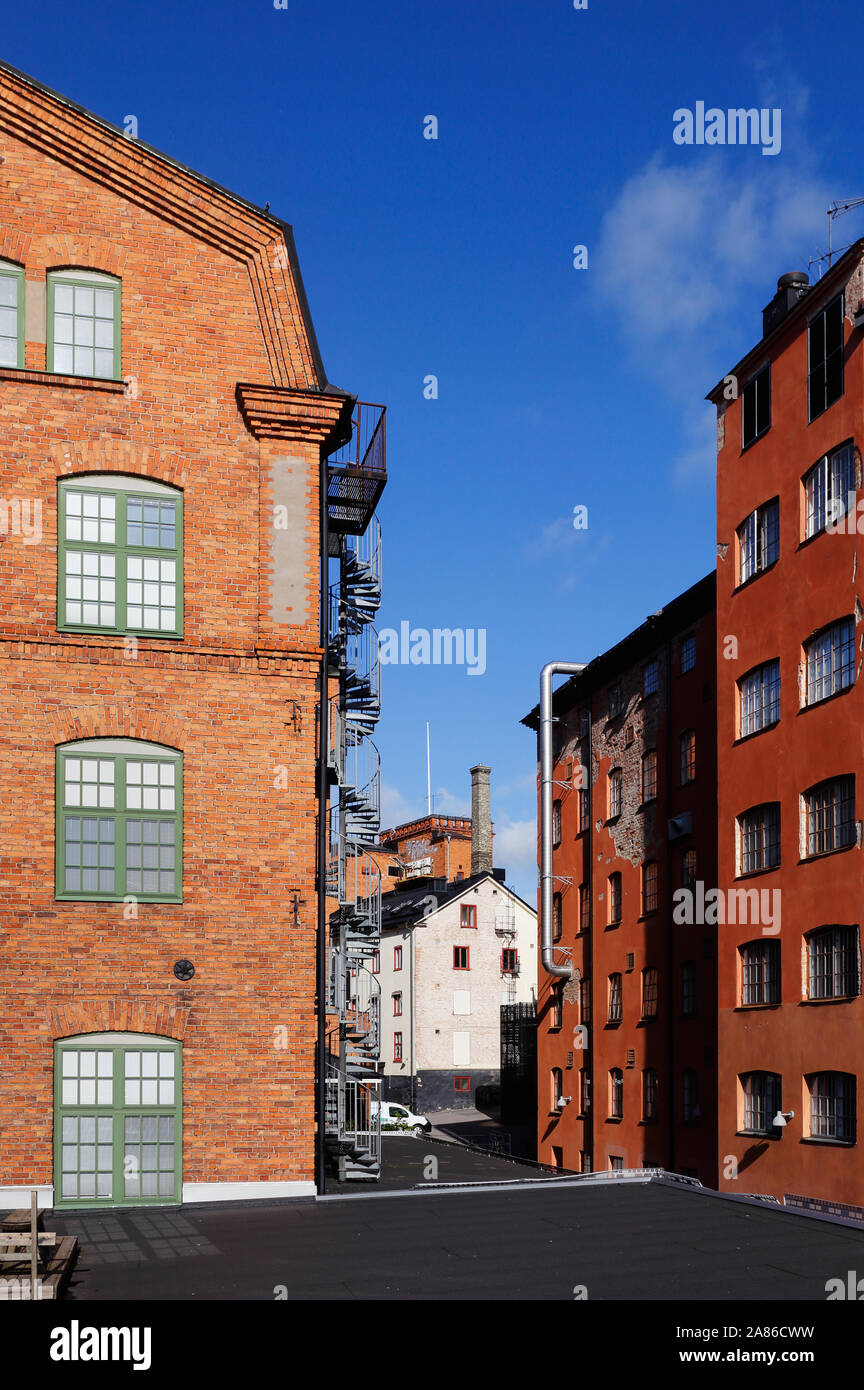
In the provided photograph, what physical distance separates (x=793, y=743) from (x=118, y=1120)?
1605 centimetres

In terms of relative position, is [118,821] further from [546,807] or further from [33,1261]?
[546,807]

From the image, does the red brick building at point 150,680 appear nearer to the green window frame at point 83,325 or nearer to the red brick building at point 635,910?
the green window frame at point 83,325

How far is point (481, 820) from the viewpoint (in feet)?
246

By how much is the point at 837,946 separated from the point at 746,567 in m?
9.01

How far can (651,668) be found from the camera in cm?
4209

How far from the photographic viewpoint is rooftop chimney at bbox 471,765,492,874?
74.4 metres

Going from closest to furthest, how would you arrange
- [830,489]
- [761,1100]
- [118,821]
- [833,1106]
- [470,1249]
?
[470,1249] → [118,821] → [833,1106] → [830,489] → [761,1100]

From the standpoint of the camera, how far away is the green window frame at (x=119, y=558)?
18750 mm

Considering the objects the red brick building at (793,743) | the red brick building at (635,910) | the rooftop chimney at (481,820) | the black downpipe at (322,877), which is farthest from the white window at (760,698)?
the rooftop chimney at (481,820)

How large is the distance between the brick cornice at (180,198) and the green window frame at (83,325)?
1.68ft

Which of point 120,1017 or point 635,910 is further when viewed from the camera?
point 635,910

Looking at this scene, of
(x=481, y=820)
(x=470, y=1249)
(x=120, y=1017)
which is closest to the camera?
(x=470, y=1249)

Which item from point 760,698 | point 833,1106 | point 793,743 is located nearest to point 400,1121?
point 760,698
